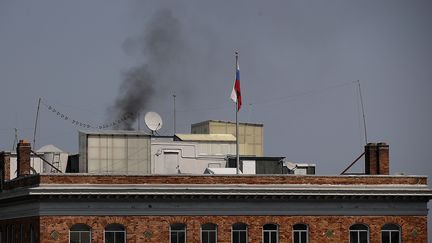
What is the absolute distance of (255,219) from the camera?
287ft

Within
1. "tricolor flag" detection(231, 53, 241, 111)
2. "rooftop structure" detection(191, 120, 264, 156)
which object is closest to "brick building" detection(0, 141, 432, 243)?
"tricolor flag" detection(231, 53, 241, 111)

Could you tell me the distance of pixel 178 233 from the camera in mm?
86500

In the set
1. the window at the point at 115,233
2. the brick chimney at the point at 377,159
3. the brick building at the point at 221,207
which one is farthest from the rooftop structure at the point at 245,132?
the window at the point at 115,233

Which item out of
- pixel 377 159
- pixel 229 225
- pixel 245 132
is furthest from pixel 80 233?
pixel 245 132

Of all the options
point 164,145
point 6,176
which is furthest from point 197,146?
point 6,176

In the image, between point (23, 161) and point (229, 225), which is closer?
point (229, 225)

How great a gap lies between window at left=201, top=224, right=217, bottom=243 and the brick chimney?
443 inches

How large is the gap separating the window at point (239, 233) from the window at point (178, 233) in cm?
302

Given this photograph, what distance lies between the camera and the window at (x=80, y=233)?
84.9m

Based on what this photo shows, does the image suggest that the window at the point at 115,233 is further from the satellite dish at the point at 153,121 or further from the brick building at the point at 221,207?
the satellite dish at the point at 153,121

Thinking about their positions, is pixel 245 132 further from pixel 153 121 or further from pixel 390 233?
pixel 390 233

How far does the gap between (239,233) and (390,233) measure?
9.36 meters

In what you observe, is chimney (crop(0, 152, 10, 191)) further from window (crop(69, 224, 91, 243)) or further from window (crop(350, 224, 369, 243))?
window (crop(350, 224, 369, 243))

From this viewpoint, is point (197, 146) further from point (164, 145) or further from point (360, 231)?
point (360, 231)
